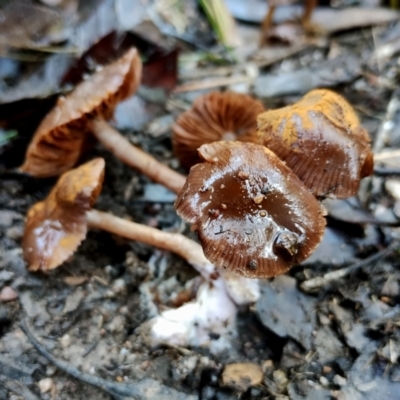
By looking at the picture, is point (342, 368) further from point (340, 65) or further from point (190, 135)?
point (340, 65)

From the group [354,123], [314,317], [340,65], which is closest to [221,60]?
[340,65]

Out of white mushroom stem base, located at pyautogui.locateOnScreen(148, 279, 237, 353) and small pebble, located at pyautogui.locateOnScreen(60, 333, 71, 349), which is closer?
small pebble, located at pyautogui.locateOnScreen(60, 333, 71, 349)

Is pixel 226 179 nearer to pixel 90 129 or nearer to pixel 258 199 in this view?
pixel 258 199

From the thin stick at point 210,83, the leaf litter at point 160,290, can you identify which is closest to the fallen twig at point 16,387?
the leaf litter at point 160,290

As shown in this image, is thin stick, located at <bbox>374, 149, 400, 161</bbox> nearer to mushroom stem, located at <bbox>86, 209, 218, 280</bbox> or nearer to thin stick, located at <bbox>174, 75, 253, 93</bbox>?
thin stick, located at <bbox>174, 75, 253, 93</bbox>

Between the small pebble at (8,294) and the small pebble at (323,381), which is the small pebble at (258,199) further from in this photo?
the small pebble at (8,294)

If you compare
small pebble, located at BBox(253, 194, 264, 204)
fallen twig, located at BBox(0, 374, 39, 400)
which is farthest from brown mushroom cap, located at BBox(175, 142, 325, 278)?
fallen twig, located at BBox(0, 374, 39, 400)

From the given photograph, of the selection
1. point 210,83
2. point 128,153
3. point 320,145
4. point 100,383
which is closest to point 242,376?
point 100,383

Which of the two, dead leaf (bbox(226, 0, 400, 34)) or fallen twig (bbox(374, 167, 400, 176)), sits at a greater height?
dead leaf (bbox(226, 0, 400, 34))
